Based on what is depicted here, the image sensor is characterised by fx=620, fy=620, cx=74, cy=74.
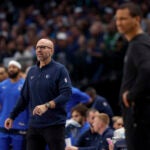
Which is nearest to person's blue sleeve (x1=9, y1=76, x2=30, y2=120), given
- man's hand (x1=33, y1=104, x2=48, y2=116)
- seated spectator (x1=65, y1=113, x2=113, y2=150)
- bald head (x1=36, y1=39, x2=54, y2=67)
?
bald head (x1=36, y1=39, x2=54, y2=67)

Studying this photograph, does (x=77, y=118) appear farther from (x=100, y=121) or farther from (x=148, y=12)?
(x=148, y=12)

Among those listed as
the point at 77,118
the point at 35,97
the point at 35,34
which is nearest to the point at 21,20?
the point at 35,34

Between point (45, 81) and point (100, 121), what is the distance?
180cm

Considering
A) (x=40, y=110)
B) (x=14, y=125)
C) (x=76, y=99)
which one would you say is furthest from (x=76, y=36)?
(x=40, y=110)

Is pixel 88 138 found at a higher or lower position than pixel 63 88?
lower

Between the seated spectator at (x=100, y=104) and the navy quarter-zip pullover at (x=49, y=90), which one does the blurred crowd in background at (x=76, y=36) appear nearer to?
the seated spectator at (x=100, y=104)

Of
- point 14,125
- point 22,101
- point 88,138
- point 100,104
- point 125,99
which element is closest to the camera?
point 125,99

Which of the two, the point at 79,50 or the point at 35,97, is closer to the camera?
the point at 35,97

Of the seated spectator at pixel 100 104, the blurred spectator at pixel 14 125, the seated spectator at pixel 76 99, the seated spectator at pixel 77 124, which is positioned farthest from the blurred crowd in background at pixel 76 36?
the blurred spectator at pixel 14 125

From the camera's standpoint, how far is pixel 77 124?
10.3 meters

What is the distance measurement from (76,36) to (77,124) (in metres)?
5.69

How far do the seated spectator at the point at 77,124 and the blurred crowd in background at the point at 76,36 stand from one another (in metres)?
3.17

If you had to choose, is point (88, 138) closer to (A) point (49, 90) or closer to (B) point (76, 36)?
(A) point (49, 90)

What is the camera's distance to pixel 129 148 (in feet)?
16.9
